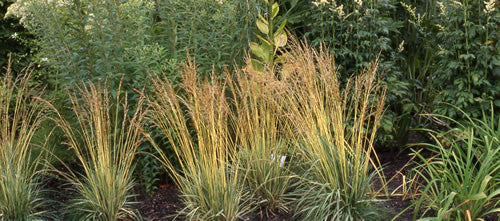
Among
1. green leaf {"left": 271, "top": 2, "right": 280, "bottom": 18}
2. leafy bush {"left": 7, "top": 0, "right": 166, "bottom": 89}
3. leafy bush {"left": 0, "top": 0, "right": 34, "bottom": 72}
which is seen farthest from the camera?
leafy bush {"left": 0, "top": 0, "right": 34, "bottom": 72}

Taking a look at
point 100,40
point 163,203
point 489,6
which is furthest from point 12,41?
point 489,6

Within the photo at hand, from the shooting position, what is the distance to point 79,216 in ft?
14.0

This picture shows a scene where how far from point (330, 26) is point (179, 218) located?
8.10 feet

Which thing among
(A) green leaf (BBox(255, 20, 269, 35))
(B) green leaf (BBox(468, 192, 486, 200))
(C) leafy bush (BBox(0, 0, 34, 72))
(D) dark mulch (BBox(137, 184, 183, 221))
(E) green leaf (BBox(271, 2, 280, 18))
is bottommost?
(D) dark mulch (BBox(137, 184, 183, 221))

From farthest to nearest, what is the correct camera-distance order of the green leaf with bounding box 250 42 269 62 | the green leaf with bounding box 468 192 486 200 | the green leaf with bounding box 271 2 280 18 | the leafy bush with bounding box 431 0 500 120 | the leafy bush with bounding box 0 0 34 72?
the leafy bush with bounding box 0 0 34 72, the green leaf with bounding box 271 2 280 18, the green leaf with bounding box 250 42 269 62, the leafy bush with bounding box 431 0 500 120, the green leaf with bounding box 468 192 486 200

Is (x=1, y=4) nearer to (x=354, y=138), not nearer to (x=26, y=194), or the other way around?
(x=26, y=194)

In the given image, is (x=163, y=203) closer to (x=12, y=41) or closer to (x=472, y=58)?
(x=472, y=58)

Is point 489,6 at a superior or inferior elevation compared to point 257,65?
superior

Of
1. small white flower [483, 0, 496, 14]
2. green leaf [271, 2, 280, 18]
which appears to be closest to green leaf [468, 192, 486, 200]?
small white flower [483, 0, 496, 14]

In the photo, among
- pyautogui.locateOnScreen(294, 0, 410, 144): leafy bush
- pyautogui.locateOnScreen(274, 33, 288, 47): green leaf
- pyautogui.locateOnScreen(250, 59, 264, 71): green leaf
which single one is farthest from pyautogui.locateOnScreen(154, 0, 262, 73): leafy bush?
pyautogui.locateOnScreen(294, 0, 410, 144): leafy bush

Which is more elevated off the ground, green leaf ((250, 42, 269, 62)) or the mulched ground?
green leaf ((250, 42, 269, 62))

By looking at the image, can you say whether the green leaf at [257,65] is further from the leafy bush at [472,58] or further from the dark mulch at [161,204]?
the leafy bush at [472,58]

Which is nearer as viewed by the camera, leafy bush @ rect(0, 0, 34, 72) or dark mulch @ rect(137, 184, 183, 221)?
dark mulch @ rect(137, 184, 183, 221)

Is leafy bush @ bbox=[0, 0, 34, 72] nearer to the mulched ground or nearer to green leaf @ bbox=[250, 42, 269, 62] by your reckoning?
the mulched ground
